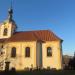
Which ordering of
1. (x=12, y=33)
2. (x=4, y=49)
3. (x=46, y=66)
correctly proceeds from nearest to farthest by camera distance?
(x=46, y=66)
(x=4, y=49)
(x=12, y=33)

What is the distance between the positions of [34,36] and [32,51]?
3556 millimetres

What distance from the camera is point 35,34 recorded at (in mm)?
46188

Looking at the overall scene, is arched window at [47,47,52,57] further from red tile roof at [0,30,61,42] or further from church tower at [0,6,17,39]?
church tower at [0,6,17,39]

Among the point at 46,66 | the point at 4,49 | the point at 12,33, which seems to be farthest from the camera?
the point at 12,33

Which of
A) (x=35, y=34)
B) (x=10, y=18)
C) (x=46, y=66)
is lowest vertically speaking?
(x=46, y=66)

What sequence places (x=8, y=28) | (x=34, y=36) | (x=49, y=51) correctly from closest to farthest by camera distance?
1. (x=49, y=51)
2. (x=34, y=36)
3. (x=8, y=28)

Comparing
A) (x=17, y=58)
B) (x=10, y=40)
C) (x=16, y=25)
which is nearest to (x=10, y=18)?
(x=16, y=25)

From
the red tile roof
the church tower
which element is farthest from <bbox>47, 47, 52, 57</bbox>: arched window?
the church tower

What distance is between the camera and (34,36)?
44906mm

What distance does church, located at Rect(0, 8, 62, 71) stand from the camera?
1671 inches

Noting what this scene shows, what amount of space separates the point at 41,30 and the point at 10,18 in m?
8.29

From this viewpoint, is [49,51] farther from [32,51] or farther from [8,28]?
[8,28]

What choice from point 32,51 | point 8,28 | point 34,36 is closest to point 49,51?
point 32,51

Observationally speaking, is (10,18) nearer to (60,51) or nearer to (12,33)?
(12,33)
